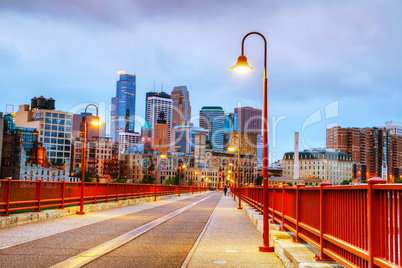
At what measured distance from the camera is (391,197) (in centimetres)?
461

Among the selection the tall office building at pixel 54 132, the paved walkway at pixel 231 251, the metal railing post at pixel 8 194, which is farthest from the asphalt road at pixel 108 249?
the tall office building at pixel 54 132

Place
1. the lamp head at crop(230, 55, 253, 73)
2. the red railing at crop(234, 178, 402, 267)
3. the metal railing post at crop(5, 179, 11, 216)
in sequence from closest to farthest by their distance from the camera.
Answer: the red railing at crop(234, 178, 402, 267) < the lamp head at crop(230, 55, 253, 73) < the metal railing post at crop(5, 179, 11, 216)

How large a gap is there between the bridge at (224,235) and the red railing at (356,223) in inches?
0.4

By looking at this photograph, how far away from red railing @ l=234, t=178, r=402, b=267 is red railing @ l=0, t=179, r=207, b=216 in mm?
11695

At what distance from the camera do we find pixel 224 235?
15.6 m

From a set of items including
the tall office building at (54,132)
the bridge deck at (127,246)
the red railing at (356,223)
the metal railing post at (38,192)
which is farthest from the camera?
the tall office building at (54,132)

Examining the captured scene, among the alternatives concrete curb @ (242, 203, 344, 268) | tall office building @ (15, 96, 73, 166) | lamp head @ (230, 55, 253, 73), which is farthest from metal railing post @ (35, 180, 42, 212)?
tall office building @ (15, 96, 73, 166)

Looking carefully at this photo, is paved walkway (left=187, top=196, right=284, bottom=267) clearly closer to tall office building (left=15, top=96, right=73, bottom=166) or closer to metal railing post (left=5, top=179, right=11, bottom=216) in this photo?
metal railing post (left=5, top=179, right=11, bottom=216)

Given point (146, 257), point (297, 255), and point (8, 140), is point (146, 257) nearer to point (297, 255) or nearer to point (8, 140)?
point (297, 255)

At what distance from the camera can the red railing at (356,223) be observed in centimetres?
457

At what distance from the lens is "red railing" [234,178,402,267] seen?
457cm

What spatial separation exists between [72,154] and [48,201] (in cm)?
18188

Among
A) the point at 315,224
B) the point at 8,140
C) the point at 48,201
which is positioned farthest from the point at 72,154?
the point at 315,224

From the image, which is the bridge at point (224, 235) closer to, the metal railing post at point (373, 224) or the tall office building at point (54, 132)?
the metal railing post at point (373, 224)
